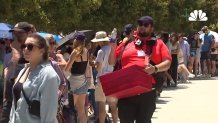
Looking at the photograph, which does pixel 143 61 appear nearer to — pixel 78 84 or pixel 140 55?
pixel 140 55

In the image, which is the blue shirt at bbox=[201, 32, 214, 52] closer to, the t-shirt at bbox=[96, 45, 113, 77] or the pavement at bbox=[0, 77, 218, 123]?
the pavement at bbox=[0, 77, 218, 123]

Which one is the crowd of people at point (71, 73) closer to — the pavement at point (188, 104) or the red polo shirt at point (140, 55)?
the red polo shirt at point (140, 55)

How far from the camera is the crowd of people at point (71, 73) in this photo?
15.3 ft

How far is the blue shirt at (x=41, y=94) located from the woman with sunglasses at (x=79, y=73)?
14.8 ft

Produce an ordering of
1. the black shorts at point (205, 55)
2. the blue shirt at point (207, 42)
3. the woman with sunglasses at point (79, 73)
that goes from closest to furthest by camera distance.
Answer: the woman with sunglasses at point (79, 73), the blue shirt at point (207, 42), the black shorts at point (205, 55)

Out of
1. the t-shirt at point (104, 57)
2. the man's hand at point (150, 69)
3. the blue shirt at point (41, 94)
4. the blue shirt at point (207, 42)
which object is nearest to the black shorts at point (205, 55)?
the blue shirt at point (207, 42)

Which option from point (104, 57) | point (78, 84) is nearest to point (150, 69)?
point (78, 84)

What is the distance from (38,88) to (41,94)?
6cm

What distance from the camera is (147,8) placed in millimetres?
28250

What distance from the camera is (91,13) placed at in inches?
923

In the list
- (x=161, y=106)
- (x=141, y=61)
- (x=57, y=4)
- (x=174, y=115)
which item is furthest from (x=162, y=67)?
(x=57, y=4)

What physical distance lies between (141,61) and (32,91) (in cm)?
244

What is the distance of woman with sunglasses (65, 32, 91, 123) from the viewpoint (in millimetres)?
9297

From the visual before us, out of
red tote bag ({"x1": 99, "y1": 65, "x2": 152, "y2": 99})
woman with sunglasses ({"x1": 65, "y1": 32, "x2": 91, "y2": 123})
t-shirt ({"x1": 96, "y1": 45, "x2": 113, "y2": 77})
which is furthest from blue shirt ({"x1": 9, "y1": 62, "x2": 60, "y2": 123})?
t-shirt ({"x1": 96, "y1": 45, "x2": 113, "y2": 77})
